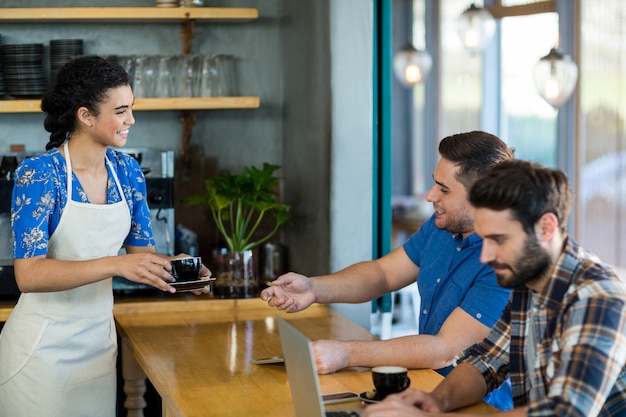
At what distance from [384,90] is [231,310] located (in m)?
1.16

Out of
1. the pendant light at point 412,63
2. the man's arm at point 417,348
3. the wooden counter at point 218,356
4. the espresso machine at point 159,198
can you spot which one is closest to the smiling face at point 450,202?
the man's arm at point 417,348

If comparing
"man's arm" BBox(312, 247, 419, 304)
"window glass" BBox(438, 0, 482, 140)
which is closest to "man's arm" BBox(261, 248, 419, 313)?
"man's arm" BBox(312, 247, 419, 304)

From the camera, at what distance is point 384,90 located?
4.06 metres

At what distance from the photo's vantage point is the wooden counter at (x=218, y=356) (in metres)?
2.43

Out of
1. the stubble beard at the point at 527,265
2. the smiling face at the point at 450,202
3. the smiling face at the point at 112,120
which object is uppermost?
the smiling face at the point at 112,120

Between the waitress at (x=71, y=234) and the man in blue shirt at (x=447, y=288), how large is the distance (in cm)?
59

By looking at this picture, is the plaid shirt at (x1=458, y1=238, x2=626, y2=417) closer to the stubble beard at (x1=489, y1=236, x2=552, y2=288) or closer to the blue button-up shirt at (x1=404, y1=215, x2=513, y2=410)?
the stubble beard at (x1=489, y1=236, x2=552, y2=288)

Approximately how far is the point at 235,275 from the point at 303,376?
6.26 ft

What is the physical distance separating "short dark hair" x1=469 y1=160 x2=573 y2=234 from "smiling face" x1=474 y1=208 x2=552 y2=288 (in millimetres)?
17

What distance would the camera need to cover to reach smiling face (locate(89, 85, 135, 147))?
2.93 metres

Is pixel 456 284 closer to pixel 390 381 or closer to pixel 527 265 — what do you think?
pixel 390 381

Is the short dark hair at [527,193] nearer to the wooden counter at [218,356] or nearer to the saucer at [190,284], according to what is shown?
the wooden counter at [218,356]

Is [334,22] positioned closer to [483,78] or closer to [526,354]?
[526,354]

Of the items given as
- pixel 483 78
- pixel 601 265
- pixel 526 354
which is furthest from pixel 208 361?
pixel 483 78
